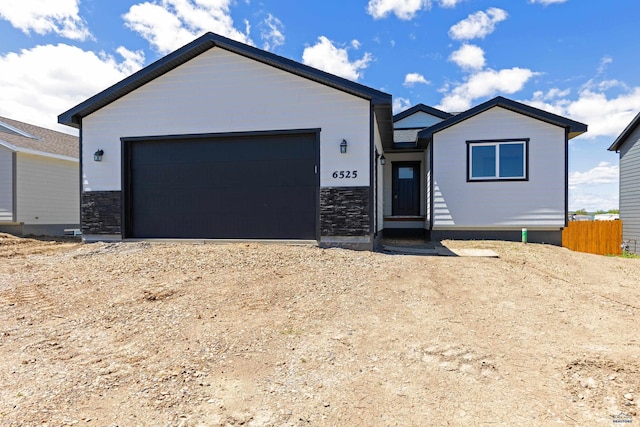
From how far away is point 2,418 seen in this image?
2.46m

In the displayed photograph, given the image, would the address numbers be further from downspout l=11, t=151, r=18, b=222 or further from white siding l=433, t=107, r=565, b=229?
downspout l=11, t=151, r=18, b=222

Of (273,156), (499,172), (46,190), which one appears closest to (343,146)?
(273,156)

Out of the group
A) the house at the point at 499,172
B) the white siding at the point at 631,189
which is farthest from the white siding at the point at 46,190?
the white siding at the point at 631,189

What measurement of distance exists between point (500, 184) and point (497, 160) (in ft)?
2.33

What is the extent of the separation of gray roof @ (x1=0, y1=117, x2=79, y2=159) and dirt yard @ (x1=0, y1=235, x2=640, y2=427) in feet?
29.4

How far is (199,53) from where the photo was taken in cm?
862

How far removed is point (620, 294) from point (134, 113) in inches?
422

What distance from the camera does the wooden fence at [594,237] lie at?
10642mm

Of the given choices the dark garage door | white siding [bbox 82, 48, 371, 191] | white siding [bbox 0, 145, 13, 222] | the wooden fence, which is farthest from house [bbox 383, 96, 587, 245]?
white siding [bbox 0, 145, 13, 222]

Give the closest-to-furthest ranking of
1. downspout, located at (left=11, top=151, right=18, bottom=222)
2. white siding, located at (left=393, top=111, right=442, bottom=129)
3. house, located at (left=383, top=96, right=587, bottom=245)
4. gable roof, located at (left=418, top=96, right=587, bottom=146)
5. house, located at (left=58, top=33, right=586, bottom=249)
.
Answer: house, located at (left=58, top=33, right=586, bottom=249), gable roof, located at (left=418, top=96, right=587, bottom=146), house, located at (left=383, top=96, right=587, bottom=245), downspout, located at (left=11, top=151, right=18, bottom=222), white siding, located at (left=393, top=111, right=442, bottom=129)

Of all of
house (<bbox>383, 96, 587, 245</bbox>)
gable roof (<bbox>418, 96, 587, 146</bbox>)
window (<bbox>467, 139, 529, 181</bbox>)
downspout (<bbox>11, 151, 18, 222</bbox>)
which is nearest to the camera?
gable roof (<bbox>418, 96, 587, 146</bbox>)

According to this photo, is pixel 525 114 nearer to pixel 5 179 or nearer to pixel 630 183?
pixel 630 183

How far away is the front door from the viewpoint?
499 inches

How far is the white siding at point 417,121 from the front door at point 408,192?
244 centimetres
